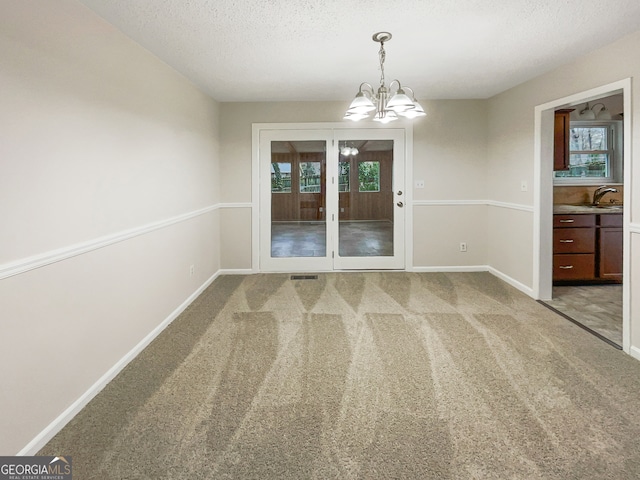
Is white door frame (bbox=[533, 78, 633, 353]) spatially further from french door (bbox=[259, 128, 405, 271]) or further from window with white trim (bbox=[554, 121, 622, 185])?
french door (bbox=[259, 128, 405, 271])

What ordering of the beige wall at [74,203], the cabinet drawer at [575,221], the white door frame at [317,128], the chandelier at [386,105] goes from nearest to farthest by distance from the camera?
the beige wall at [74,203] → the chandelier at [386,105] → the cabinet drawer at [575,221] → the white door frame at [317,128]

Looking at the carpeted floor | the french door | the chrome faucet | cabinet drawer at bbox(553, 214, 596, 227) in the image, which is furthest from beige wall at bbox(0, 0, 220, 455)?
the chrome faucet

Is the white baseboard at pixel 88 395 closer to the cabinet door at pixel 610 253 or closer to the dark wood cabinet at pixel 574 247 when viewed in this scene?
the dark wood cabinet at pixel 574 247

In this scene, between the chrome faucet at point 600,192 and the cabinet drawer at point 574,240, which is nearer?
the cabinet drawer at point 574,240

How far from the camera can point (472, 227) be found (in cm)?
560

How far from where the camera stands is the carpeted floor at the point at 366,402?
1799 mm

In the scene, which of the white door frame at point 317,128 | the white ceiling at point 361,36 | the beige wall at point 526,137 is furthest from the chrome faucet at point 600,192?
the white door frame at point 317,128

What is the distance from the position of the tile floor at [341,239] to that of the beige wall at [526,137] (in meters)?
1.40

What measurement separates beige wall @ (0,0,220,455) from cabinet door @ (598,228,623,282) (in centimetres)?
459

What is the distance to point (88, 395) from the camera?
2.35 m

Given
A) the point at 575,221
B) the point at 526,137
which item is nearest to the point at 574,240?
the point at 575,221

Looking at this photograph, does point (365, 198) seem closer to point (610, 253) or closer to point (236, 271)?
point (236, 271)

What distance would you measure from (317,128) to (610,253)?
3726 mm

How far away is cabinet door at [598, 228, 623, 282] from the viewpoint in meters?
4.71
